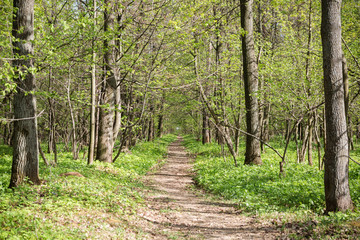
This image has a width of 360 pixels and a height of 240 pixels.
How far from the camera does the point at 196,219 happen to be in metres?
6.82

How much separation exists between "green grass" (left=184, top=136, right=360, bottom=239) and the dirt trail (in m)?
Result: 0.50

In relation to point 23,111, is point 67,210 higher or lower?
lower

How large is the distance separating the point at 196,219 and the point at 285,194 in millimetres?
2688

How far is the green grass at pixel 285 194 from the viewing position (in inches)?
208

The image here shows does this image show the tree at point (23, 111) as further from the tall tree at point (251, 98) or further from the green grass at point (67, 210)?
the tall tree at point (251, 98)

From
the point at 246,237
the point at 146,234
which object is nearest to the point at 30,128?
the point at 146,234

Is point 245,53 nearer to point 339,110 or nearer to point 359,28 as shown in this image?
point 359,28

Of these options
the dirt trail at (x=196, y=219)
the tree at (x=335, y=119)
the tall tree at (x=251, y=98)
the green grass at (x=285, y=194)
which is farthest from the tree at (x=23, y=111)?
the tall tree at (x=251, y=98)

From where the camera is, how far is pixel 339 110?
5.68 meters

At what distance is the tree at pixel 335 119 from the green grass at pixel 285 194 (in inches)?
17.4

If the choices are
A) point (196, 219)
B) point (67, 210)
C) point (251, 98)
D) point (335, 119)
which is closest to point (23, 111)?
point (67, 210)

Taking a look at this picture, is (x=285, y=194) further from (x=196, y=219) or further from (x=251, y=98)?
(x=251, y=98)

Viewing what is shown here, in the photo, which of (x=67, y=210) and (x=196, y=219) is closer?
(x=67, y=210)

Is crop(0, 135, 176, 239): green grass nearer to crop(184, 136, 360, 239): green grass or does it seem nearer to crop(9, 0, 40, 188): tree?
crop(9, 0, 40, 188): tree
